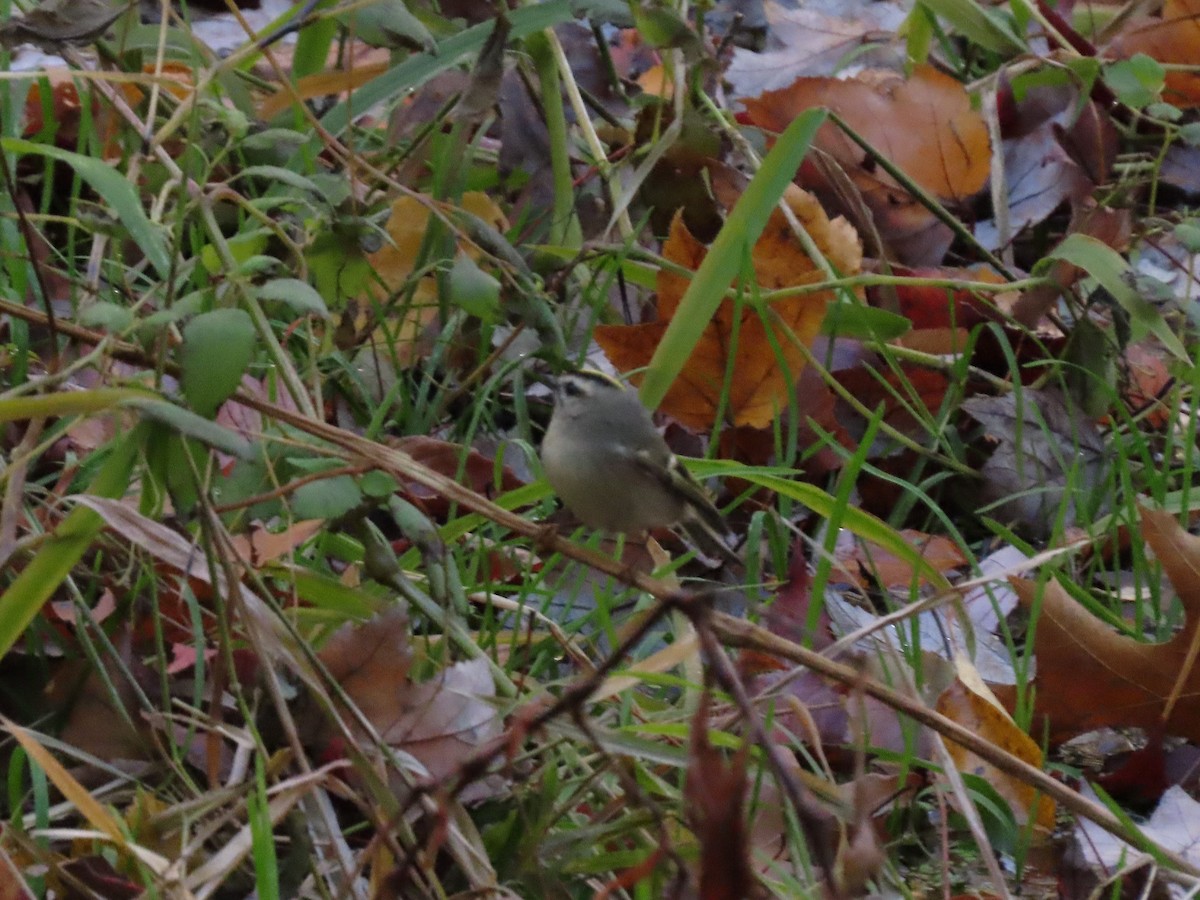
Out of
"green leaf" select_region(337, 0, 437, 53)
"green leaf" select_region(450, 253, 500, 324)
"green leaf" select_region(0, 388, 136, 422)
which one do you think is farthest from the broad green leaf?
"green leaf" select_region(337, 0, 437, 53)

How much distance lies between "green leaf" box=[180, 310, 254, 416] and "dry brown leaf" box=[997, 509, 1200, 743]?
1.19 metres

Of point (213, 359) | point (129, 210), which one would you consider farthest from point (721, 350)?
point (213, 359)

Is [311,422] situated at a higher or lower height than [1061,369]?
higher

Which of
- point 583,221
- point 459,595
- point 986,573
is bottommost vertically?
point 986,573

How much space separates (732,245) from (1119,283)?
89 cm

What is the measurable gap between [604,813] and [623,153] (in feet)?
5.89

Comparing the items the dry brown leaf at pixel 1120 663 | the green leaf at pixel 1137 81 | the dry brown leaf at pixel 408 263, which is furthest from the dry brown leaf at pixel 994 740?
the green leaf at pixel 1137 81

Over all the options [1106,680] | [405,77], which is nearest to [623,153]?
[405,77]

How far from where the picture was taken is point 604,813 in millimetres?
1635

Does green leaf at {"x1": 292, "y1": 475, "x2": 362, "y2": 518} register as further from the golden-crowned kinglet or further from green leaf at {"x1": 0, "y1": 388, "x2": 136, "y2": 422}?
the golden-crowned kinglet

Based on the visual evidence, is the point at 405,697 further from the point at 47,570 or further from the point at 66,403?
the point at 66,403

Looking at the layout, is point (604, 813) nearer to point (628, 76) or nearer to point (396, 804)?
point (396, 804)

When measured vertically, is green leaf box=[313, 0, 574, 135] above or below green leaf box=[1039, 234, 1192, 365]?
above

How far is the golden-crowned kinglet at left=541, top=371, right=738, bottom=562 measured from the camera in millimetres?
2162
